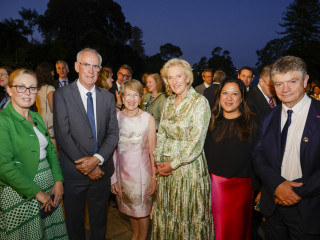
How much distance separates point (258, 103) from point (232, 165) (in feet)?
5.24

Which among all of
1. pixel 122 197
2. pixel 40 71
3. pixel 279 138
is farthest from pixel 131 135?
pixel 40 71

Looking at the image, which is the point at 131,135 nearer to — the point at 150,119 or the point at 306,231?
the point at 150,119

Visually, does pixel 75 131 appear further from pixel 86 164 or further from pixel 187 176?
pixel 187 176

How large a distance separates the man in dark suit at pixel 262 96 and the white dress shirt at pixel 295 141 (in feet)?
4.83

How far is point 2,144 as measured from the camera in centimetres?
164

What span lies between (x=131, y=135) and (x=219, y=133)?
966 mm

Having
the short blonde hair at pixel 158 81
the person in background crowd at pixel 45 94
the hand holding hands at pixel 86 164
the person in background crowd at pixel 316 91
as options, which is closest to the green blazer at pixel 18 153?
the hand holding hands at pixel 86 164

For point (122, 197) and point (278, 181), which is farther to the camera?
point (122, 197)

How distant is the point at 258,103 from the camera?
11.0ft

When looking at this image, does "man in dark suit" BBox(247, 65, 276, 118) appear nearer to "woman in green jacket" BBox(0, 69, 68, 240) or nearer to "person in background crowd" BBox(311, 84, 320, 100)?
"woman in green jacket" BBox(0, 69, 68, 240)

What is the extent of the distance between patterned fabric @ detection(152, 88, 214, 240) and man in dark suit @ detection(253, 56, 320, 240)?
55cm

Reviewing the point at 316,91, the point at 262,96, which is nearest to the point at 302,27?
the point at 316,91

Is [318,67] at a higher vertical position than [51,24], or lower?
lower

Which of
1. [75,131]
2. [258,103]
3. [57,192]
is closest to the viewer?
[57,192]
